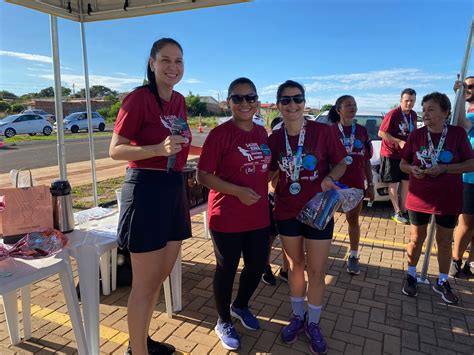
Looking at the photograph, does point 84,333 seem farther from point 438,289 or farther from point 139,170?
point 438,289

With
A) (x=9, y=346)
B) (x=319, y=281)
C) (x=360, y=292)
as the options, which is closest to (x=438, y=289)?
(x=360, y=292)

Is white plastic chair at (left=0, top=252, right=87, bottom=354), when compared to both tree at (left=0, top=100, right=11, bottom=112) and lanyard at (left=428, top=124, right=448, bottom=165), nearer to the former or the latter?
lanyard at (left=428, top=124, right=448, bottom=165)

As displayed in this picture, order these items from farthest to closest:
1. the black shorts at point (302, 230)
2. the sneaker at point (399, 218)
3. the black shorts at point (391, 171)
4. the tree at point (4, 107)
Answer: the tree at point (4, 107) → the sneaker at point (399, 218) → the black shorts at point (391, 171) → the black shorts at point (302, 230)

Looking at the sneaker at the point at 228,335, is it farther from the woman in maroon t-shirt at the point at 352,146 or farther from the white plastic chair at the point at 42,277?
the woman in maroon t-shirt at the point at 352,146

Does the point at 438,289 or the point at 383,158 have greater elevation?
the point at 383,158

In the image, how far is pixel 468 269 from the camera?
3850mm

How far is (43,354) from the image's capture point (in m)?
2.50

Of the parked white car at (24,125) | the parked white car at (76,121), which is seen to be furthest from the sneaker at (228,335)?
the parked white car at (76,121)

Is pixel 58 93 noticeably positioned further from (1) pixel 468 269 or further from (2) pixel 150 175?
(1) pixel 468 269

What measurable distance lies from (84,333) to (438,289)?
3.25 m

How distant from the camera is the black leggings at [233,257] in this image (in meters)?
2.41

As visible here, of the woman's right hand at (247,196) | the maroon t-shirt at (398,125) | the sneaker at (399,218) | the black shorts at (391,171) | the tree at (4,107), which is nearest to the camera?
the woman's right hand at (247,196)

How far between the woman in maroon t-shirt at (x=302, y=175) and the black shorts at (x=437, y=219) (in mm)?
1271

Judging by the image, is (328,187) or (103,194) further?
(103,194)
